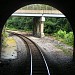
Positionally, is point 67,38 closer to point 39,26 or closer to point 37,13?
point 37,13

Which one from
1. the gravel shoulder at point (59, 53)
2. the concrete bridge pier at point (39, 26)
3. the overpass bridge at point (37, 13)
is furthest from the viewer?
the concrete bridge pier at point (39, 26)

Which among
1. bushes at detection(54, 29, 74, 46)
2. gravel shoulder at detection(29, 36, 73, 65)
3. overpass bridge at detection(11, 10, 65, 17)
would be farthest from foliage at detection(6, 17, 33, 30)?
gravel shoulder at detection(29, 36, 73, 65)

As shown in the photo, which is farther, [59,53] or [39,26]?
[39,26]

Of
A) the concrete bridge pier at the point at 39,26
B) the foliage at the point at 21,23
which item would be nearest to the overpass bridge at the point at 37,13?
the concrete bridge pier at the point at 39,26

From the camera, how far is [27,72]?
489 inches

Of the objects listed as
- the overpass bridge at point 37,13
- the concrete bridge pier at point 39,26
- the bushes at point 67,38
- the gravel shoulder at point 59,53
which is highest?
the overpass bridge at point 37,13

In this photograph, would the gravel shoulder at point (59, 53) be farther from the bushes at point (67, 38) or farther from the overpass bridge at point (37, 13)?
the overpass bridge at point (37, 13)

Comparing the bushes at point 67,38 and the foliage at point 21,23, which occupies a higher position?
the foliage at point 21,23

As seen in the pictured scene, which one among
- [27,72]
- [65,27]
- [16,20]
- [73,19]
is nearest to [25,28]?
[16,20]

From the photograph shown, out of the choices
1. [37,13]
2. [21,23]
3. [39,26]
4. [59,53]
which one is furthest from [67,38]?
[21,23]

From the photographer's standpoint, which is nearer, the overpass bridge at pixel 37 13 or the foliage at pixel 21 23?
the overpass bridge at pixel 37 13

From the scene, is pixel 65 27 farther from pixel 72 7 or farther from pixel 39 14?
pixel 72 7

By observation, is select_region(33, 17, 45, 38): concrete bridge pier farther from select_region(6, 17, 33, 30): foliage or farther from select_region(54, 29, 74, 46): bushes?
select_region(6, 17, 33, 30): foliage

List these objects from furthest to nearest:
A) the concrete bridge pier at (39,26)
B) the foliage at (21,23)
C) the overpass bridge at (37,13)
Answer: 1. the foliage at (21,23)
2. the concrete bridge pier at (39,26)
3. the overpass bridge at (37,13)
